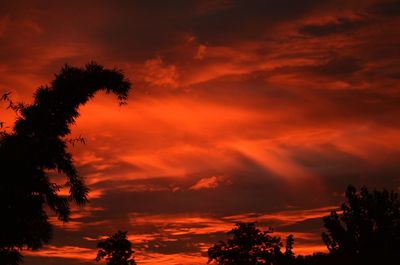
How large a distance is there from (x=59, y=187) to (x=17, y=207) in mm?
1020

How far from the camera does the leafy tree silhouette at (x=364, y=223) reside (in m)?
27.0

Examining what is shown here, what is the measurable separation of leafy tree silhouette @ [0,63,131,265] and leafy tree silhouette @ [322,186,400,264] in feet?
62.4

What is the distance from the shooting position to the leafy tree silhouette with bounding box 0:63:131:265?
9.02 m

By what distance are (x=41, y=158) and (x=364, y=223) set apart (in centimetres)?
2387

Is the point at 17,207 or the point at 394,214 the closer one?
the point at 17,207

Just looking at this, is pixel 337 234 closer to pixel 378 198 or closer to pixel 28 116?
pixel 378 198

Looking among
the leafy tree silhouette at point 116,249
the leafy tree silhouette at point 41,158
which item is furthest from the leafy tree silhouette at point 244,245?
the leafy tree silhouette at point 41,158

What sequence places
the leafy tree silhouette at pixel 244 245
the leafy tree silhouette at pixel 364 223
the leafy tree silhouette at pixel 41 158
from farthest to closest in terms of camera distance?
the leafy tree silhouette at pixel 244 245 < the leafy tree silhouette at pixel 364 223 < the leafy tree silhouette at pixel 41 158

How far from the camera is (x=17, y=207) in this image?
9.05 metres

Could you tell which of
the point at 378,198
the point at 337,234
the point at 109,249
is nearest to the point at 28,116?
the point at 337,234

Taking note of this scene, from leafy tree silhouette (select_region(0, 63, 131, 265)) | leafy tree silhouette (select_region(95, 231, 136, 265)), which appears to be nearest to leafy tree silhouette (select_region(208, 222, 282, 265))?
leafy tree silhouette (select_region(95, 231, 136, 265))

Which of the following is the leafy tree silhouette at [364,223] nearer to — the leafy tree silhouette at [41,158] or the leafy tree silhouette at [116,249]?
the leafy tree silhouette at [41,158]

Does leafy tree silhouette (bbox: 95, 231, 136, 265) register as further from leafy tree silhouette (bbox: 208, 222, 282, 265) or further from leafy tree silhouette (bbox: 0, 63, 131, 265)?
leafy tree silhouette (bbox: 0, 63, 131, 265)

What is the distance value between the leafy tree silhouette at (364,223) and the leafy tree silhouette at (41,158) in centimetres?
1901
